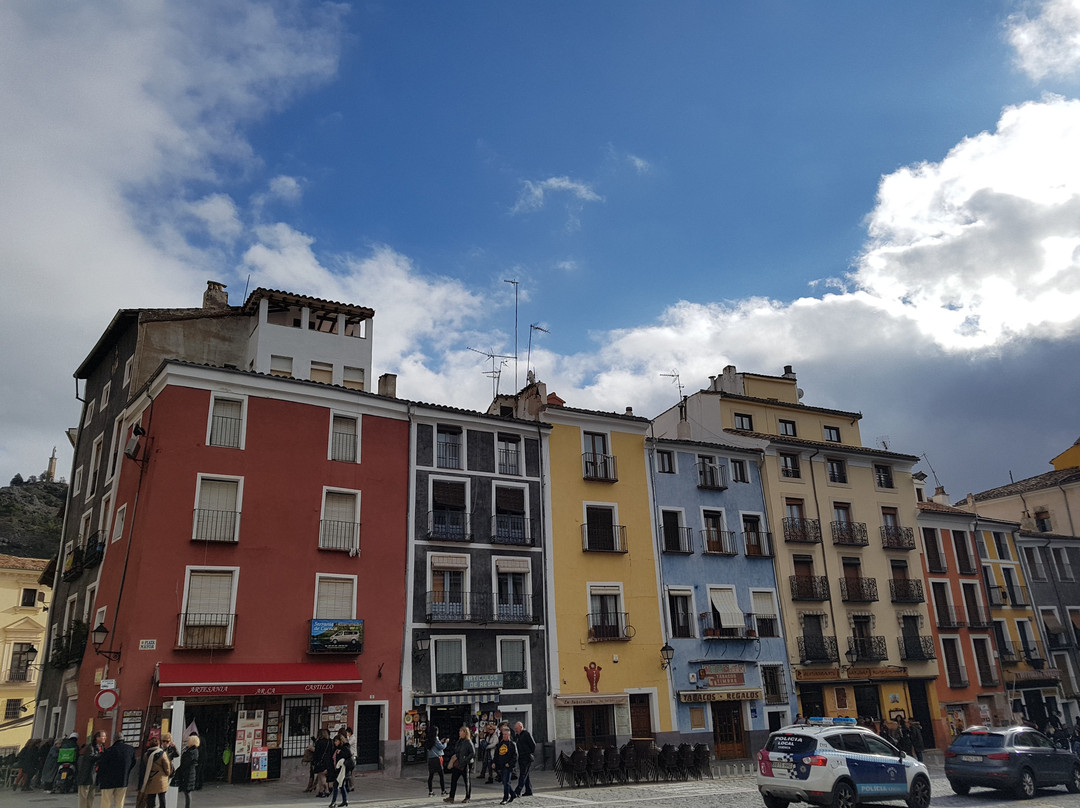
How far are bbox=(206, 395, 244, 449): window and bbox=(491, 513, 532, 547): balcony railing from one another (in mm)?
9960

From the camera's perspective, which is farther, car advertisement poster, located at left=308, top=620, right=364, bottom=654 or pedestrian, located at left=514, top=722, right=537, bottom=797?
car advertisement poster, located at left=308, top=620, right=364, bottom=654

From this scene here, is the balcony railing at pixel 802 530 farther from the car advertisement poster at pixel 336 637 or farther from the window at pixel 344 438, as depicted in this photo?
the car advertisement poster at pixel 336 637

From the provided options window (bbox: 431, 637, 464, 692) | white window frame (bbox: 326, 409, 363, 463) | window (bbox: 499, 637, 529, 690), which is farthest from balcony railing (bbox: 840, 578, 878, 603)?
white window frame (bbox: 326, 409, 363, 463)

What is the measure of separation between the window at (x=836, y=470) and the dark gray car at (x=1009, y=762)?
21.2 metres

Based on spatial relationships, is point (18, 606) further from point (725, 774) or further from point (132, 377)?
point (725, 774)

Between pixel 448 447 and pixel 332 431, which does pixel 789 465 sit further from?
pixel 332 431

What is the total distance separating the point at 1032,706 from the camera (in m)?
46.2

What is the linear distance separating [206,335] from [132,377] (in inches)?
147

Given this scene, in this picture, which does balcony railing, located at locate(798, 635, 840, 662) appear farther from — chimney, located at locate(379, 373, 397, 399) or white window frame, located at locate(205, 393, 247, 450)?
white window frame, located at locate(205, 393, 247, 450)

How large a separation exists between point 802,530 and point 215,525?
26554 millimetres

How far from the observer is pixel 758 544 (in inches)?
1578

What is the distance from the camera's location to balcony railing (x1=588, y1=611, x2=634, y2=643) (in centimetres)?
3416

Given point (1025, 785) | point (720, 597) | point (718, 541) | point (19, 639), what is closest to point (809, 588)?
point (718, 541)

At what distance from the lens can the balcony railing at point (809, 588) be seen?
39.7 m
